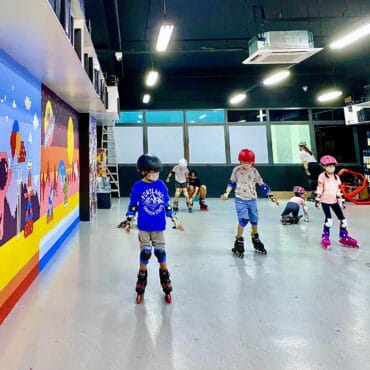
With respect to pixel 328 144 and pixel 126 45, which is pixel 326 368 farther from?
pixel 328 144

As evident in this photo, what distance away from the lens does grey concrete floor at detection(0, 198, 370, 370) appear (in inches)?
61.9

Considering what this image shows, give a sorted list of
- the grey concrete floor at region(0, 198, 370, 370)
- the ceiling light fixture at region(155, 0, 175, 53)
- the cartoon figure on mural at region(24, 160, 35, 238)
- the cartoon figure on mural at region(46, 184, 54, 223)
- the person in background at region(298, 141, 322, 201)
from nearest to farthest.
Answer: the grey concrete floor at region(0, 198, 370, 370) → the cartoon figure on mural at region(24, 160, 35, 238) → the cartoon figure on mural at region(46, 184, 54, 223) → the ceiling light fixture at region(155, 0, 175, 53) → the person in background at region(298, 141, 322, 201)

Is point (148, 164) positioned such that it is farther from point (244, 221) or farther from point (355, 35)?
point (355, 35)

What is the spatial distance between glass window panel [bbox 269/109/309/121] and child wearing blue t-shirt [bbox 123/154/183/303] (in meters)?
9.07

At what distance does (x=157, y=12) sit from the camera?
5676 millimetres

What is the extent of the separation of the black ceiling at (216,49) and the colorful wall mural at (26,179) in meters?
2.61

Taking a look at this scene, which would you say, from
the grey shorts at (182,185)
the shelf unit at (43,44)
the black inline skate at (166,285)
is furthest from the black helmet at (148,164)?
the grey shorts at (182,185)

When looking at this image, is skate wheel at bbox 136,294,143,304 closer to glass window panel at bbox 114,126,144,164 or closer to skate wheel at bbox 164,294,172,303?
skate wheel at bbox 164,294,172,303

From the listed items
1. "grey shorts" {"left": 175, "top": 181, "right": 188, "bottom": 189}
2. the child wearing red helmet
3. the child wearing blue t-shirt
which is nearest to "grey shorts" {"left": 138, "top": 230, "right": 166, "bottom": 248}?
the child wearing blue t-shirt

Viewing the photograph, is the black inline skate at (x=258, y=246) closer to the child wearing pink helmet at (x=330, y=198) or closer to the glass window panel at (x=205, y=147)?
the child wearing pink helmet at (x=330, y=198)

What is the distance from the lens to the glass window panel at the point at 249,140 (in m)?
10.1

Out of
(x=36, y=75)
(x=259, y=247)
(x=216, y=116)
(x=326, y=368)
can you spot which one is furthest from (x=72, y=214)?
(x=216, y=116)

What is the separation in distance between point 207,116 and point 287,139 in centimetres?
328

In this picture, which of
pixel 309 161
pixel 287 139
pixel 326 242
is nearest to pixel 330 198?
pixel 326 242
